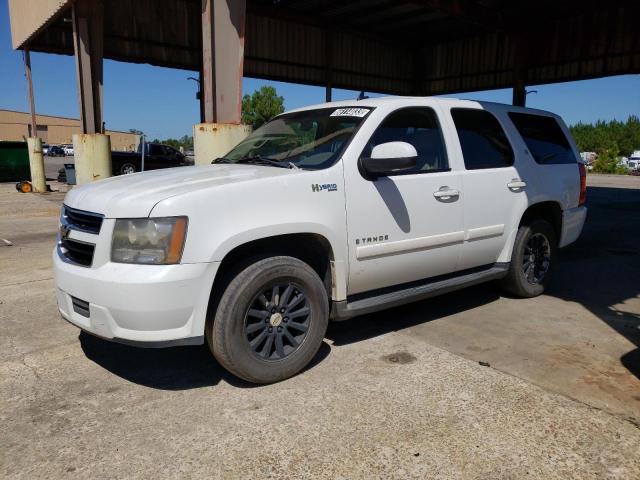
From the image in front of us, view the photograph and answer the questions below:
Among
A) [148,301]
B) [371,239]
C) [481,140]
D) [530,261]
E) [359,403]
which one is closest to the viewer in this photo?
[148,301]

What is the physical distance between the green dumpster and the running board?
22241 mm

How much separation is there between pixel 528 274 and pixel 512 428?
2.63 metres

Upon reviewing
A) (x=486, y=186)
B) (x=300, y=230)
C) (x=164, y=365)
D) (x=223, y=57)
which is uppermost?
(x=223, y=57)

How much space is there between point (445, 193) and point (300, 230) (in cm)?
136

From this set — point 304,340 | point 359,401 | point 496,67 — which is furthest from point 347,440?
point 496,67

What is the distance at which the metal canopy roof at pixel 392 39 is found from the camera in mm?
14086

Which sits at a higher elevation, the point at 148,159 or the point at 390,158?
the point at 390,158

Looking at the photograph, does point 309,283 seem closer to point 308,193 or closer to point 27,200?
point 308,193

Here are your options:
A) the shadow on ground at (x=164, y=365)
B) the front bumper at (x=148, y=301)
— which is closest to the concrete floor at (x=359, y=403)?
the shadow on ground at (x=164, y=365)

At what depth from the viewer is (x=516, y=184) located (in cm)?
454

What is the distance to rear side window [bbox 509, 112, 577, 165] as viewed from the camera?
4.91m

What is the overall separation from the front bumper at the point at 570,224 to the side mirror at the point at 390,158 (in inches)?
103

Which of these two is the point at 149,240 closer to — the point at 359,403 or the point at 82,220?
the point at 82,220

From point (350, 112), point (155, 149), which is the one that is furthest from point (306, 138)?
point (155, 149)
